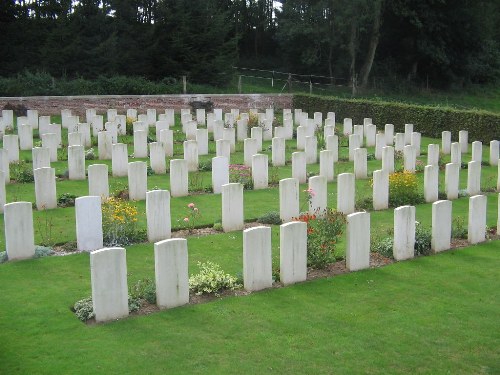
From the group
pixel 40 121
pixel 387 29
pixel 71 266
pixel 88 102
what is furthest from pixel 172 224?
pixel 387 29

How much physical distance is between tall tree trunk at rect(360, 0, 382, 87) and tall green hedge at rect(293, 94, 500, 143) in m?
9.74

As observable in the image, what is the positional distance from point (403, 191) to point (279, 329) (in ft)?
23.9

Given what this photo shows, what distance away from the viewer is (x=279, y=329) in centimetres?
754

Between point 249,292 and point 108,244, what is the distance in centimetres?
298

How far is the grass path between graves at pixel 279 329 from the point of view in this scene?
6734 millimetres

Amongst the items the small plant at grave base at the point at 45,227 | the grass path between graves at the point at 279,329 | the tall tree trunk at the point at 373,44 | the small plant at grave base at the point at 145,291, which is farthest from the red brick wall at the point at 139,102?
the small plant at grave base at the point at 145,291

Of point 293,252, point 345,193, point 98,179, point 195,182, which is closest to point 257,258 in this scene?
point 293,252

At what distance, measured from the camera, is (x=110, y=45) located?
35.1m

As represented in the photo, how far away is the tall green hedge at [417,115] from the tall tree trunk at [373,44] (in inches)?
383

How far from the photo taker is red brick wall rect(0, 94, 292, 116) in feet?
86.7

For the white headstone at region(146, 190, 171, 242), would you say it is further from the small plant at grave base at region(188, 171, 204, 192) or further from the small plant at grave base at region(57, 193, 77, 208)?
the small plant at grave base at region(188, 171, 204, 192)

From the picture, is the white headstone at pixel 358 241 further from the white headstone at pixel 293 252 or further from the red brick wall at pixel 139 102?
the red brick wall at pixel 139 102

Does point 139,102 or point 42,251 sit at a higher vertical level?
point 139,102

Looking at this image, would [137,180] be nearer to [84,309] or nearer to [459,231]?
[84,309]
